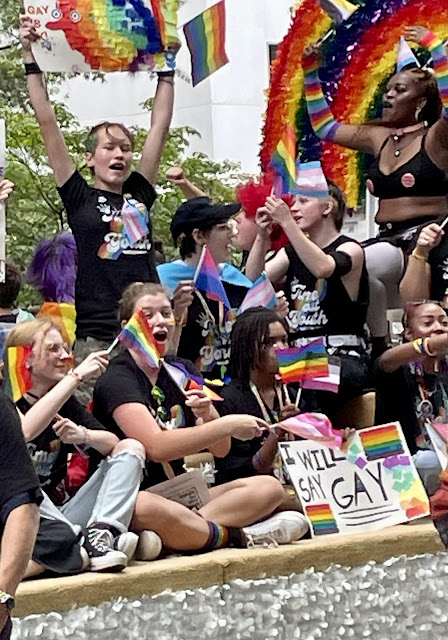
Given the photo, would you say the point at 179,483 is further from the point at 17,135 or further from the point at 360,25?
the point at 17,135

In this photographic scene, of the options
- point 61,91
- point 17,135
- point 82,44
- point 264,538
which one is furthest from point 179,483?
point 61,91

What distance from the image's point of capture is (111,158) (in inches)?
198

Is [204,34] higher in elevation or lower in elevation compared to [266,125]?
higher

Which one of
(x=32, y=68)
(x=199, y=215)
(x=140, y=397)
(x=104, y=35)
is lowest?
(x=140, y=397)

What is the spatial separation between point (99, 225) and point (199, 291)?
586mm

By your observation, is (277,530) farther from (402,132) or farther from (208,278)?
(402,132)

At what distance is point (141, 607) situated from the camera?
399 centimetres

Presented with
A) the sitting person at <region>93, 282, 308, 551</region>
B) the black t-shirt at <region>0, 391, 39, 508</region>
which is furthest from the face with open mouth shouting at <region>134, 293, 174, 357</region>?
the black t-shirt at <region>0, 391, 39, 508</region>

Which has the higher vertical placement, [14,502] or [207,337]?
[14,502]

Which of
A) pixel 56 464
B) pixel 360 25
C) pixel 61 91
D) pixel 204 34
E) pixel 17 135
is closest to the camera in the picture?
pixel 56 464

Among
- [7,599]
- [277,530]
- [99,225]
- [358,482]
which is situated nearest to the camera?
[7,599]

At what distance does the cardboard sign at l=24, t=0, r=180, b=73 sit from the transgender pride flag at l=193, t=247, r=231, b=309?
75 centimetres

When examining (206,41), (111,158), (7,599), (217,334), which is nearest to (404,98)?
(206,41)

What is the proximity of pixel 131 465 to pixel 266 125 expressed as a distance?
288cm
